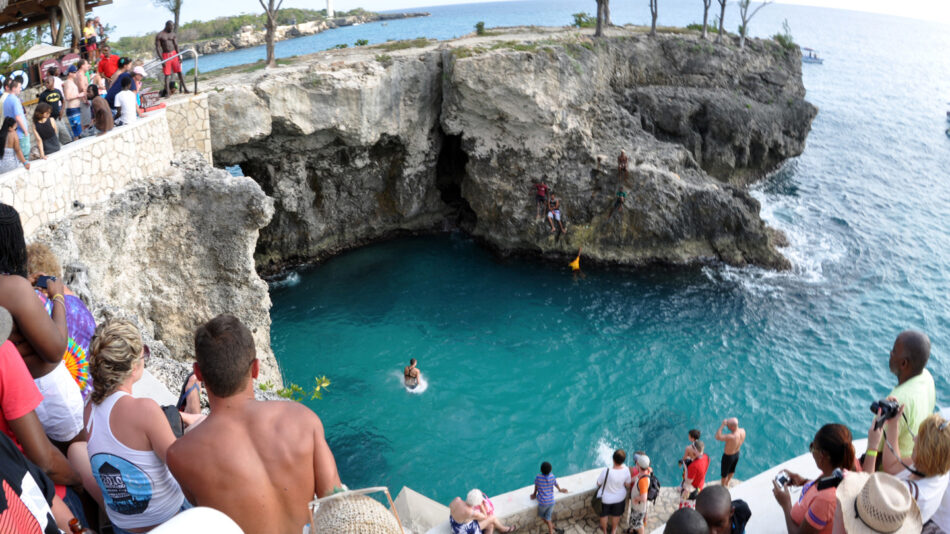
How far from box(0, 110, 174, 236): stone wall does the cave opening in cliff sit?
15526mm

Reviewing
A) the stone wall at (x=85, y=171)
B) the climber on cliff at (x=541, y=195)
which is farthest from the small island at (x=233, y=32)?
the stone wall at (x=85, y=171)

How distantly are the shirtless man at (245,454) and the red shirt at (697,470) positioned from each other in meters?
9.64

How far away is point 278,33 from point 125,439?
109 meters

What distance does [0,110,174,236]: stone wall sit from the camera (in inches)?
430

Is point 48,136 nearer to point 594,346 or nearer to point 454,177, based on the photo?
point 594,346

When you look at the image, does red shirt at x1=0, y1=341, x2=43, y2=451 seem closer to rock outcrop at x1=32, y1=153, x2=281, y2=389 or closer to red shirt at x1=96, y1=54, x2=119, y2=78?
rock outcrop at x1=32, y1=153, x2=281, y2=389

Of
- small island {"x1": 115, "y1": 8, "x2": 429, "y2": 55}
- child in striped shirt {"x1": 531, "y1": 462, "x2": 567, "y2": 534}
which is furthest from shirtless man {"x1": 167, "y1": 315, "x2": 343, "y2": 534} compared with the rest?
small island {"x1": 115, "y1": 8, "x2": 429, "y2": 55}

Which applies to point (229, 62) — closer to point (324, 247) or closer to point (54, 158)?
point (324, 247)

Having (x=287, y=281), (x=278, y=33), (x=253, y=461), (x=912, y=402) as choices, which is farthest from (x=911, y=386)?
(x=278, y=33)

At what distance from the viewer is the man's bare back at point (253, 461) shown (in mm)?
4141

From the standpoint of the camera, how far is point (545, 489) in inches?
429

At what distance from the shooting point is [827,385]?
20641mm

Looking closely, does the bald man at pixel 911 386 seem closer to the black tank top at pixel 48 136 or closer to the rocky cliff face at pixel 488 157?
the black tank top at pixel 48 136

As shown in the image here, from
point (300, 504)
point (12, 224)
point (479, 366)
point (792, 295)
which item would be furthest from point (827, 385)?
point (12, 224)
